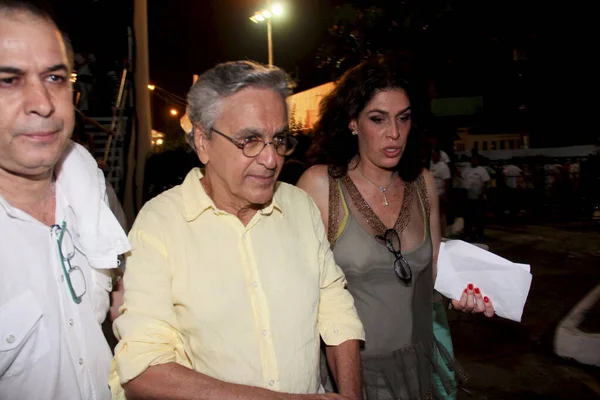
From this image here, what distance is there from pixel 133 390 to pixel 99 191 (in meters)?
0.76

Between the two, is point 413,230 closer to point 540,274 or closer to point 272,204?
point 272,204

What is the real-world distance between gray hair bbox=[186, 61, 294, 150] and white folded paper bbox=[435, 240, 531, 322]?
121 cm

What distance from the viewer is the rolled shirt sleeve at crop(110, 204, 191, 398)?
162cm

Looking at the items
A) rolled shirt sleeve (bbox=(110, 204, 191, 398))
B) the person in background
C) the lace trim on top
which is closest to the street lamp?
the person in background

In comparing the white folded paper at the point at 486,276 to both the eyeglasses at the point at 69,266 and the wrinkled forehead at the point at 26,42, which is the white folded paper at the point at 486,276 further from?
the wrinkled forehead at the point at 26,42

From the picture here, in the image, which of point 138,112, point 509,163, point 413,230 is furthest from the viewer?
point 509,163

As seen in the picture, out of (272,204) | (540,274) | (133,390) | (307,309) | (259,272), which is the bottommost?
(540,274)

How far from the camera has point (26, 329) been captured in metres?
1.50

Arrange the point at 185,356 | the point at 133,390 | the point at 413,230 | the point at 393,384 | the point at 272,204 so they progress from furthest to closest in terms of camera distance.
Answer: the point at 413,230
the point at 393,384
the point at 272,204
the point at 185,356
the point at 133,390

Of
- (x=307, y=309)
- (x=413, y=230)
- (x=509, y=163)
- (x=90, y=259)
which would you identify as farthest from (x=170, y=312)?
(x=509, y=163)

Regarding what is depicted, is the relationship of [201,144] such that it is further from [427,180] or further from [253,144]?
[427,180]

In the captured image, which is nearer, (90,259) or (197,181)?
(90,259)

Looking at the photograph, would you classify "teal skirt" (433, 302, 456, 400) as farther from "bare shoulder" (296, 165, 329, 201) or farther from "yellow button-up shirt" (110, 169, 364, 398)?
"bare shoulder" (296, 165, 329, 201)

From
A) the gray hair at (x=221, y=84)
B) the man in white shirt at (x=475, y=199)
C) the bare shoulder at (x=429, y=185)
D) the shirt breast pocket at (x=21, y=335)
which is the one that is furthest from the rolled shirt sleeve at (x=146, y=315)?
the man in white shirt at (x=475, y=199)
